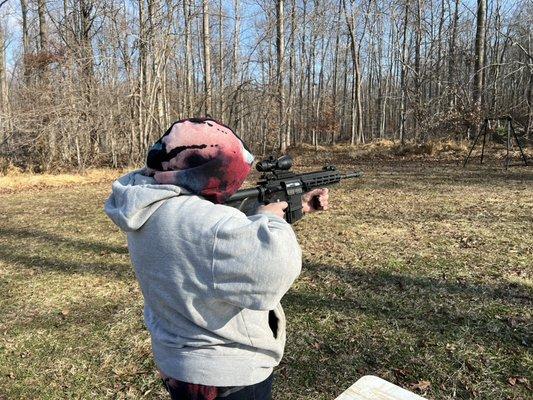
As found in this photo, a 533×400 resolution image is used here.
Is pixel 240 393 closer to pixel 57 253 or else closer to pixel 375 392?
pixel 375 392

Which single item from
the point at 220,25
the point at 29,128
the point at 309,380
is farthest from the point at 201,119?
the point at 220,25

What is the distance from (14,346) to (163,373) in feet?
10.8

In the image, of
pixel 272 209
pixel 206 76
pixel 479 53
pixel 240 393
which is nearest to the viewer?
pixel 240 393

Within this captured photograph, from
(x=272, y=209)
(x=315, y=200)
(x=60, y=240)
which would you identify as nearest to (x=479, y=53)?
(x=60, y=240)

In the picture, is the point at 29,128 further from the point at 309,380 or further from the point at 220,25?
the point at 220,25

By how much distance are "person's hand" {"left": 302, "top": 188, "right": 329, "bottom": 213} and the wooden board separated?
0.93 metres

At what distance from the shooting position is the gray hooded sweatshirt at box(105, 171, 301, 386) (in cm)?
121

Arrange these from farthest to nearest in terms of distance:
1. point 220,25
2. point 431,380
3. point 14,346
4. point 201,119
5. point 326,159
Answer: point 220,25, point 326,159, point 14,346, point 431,380, point 201,119

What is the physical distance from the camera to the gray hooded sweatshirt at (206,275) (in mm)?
1207

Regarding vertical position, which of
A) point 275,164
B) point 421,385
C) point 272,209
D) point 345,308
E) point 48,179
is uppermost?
point 275,164

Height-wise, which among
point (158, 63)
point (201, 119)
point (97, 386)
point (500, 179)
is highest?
point (158, 63)

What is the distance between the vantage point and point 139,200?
4.15 feet

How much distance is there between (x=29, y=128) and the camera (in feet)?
52.1

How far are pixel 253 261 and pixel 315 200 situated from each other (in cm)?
136
